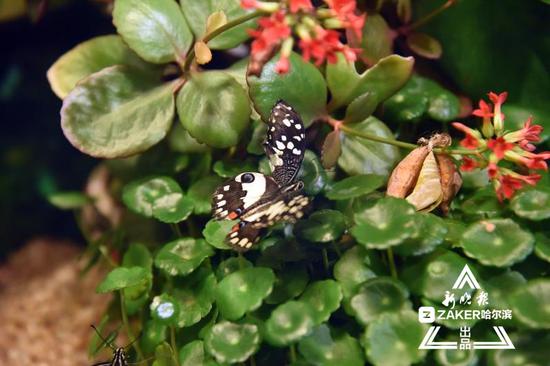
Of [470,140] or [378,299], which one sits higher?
[470,140]

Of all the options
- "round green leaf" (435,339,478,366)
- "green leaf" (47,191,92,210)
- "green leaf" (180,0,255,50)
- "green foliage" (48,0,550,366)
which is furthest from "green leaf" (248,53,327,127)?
"green leaf" (47,191,92,210)

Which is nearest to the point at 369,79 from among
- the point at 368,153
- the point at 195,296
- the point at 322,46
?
the point at 368,153

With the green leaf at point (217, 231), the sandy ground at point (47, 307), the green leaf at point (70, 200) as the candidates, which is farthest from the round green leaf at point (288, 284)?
the green leaf at point (70, 200)

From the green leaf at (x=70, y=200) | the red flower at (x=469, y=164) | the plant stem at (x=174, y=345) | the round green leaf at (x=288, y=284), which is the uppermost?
the red flower at (x=469, y=164)

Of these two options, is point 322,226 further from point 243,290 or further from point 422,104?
point 422,104

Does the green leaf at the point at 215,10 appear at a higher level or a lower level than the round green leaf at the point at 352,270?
higher

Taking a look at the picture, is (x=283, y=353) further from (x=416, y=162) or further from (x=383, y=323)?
(x=416, y=162)

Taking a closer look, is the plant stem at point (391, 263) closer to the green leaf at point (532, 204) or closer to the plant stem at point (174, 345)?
the green leaf at point (532, 204)
